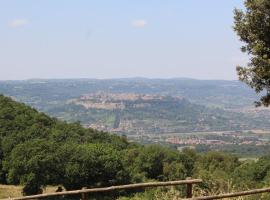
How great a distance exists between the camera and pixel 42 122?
93.8 m

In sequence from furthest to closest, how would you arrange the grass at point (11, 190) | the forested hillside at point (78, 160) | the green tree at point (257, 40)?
the forested hillside at point (78, 160) < the grass at point (11, 190) < the green tree at point (257, 40)

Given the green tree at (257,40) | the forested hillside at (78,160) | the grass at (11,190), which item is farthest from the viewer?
the forested hillside at (78,160)

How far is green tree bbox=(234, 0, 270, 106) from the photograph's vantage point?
1609 centimetres

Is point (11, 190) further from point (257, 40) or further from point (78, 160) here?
point (257, 40)

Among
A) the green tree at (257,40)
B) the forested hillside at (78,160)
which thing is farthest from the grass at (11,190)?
the green tree at (257,40)

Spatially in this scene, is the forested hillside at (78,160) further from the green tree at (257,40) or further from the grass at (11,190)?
the green tree at (257,40)

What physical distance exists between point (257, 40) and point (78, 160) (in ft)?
188

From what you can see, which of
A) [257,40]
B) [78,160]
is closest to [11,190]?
[78,160]

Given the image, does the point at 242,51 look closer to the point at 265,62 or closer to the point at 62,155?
the point at 265,62

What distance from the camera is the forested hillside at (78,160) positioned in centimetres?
6862

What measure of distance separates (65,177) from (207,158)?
41.6 meters

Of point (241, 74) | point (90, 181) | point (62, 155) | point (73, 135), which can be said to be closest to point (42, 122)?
point (73, 135)

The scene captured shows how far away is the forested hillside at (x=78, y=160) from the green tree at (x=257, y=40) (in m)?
35.0

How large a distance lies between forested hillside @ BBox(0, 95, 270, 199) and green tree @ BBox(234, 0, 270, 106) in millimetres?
35047
